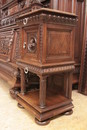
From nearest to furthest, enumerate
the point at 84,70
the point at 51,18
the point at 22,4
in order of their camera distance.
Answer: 1. the point at 51,18
2. the point at 84,70
3. the point at 22,4

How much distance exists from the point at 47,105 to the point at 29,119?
21 centimetres

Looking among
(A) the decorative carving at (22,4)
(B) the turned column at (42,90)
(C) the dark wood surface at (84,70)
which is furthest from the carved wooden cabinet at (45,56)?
(A) the decorative carving at (22,4)

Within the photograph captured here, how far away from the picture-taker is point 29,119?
1.25 meters

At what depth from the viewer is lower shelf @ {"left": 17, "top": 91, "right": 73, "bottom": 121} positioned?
3.84 feet

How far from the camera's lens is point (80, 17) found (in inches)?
76.7

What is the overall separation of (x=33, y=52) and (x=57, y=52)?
0.22 meters

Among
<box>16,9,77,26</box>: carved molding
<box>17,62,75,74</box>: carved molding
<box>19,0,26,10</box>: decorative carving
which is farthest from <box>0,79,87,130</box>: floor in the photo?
<box>19,0,26,10</box>: decorative carving

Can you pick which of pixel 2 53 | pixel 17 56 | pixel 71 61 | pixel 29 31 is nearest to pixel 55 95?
pixel 71 61

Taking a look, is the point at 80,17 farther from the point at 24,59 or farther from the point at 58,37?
the point at 24,59

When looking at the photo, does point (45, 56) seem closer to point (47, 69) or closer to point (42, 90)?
point (47, 69)

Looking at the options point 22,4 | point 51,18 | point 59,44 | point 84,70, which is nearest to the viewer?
point 51,18

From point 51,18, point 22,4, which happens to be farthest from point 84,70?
point 22,4

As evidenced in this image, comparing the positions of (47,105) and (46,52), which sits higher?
(46,52)

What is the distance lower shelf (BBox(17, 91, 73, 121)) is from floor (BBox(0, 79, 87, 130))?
7cm
